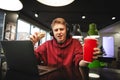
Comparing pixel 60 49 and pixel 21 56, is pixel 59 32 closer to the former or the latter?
pixel 60 49

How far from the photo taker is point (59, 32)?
154 centimetres

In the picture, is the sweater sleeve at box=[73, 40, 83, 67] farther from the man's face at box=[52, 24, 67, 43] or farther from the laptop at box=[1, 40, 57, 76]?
the laptop at box=[1, 40, 57, 76]

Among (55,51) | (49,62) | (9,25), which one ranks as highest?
(9,25)

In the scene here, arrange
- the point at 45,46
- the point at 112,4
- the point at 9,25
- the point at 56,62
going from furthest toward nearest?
the point at 9,25 → the point at 112,4 → the point at 45,46 → the point at 56,62

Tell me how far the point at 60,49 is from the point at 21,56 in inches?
28.5

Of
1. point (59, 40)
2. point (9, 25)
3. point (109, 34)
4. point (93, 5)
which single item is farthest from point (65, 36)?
point (109, 34)

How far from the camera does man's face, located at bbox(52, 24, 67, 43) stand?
60.7 inches

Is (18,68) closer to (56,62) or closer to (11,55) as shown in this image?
(11,55)

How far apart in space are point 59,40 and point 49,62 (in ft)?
0.86

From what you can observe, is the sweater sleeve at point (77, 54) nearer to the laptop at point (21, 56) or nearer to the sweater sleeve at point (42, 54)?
the sweater sleeve at point (42, 54)

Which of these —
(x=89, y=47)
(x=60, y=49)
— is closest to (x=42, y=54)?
(x=60, y=49)

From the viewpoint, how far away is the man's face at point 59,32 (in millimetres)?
1542

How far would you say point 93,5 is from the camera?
173 inches

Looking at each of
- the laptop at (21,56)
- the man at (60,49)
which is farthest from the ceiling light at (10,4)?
the laptop at (21,56)
